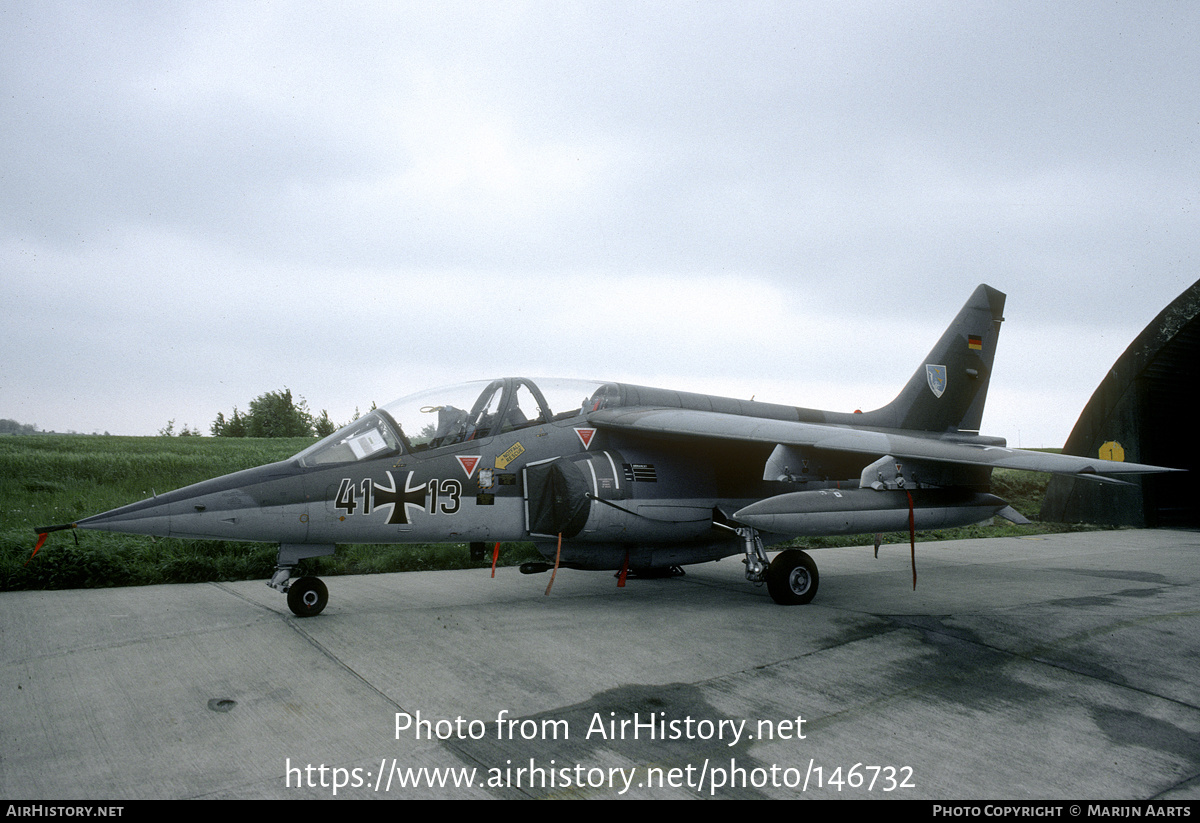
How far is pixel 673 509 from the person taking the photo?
24.4ft

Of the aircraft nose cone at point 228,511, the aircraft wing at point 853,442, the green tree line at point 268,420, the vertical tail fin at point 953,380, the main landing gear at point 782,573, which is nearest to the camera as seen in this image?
the aircraft nose cone at point 228,511

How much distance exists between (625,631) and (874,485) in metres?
3.28

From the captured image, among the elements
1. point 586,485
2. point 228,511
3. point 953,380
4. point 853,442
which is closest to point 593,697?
point 586,485

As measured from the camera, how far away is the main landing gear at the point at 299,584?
6.04 metres

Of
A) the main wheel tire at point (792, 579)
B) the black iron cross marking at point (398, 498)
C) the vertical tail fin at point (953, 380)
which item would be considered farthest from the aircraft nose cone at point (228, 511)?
the vertical tail fin at point (953, 380)

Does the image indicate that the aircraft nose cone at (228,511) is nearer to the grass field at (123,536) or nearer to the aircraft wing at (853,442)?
the grass field at (123,536)

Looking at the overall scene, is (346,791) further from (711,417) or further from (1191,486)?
(1191,486)

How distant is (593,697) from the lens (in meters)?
4.25

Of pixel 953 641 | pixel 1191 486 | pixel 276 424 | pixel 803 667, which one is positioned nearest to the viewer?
pixel 803 667

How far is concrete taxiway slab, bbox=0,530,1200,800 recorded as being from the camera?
3189 millimetres

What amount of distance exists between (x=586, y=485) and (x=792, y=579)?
2513 mm

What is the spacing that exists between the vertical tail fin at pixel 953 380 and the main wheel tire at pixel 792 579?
3703 mm

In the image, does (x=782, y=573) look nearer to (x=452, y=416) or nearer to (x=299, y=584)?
(x=452, y=416)
